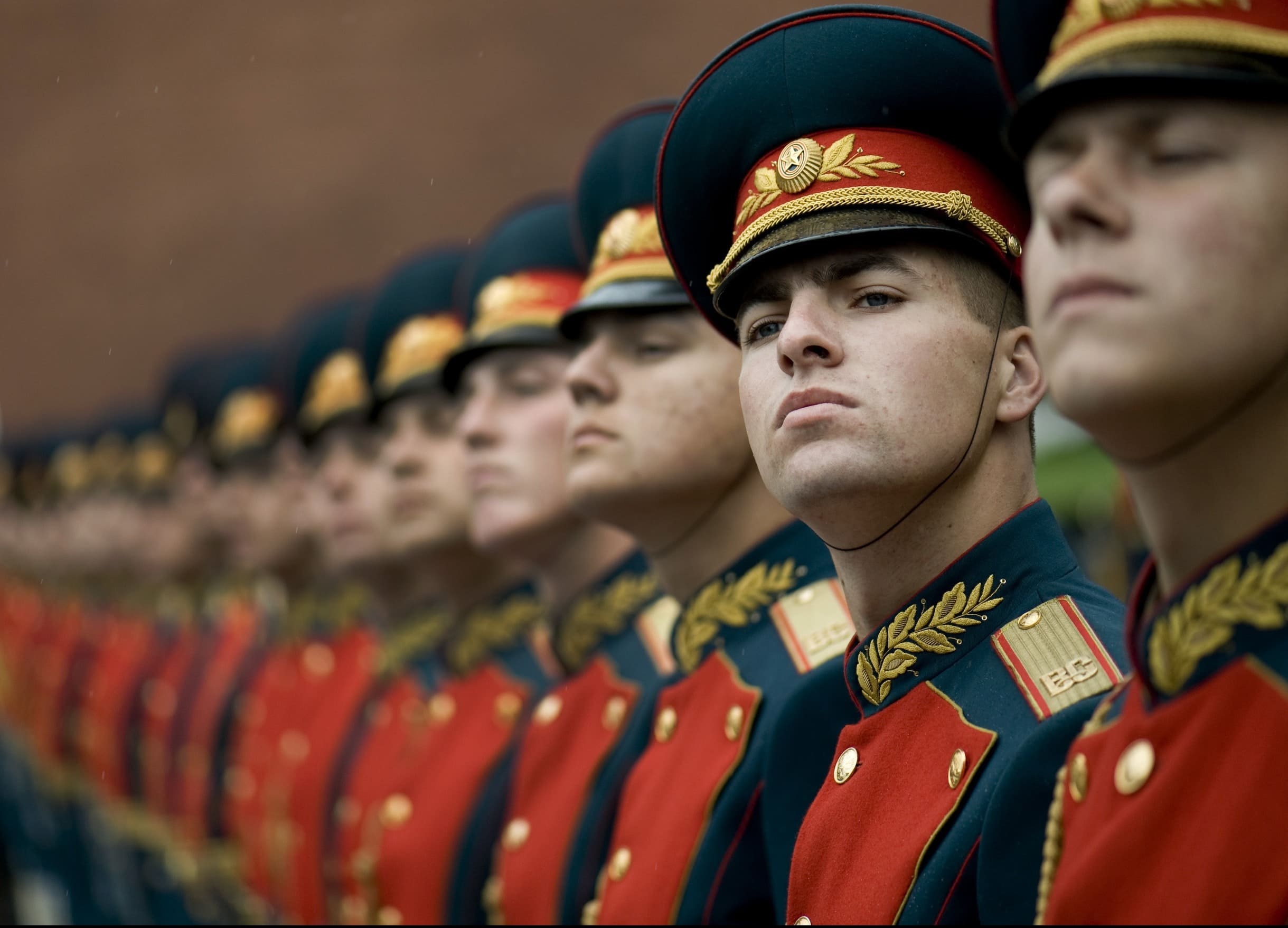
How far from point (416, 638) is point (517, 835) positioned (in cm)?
197

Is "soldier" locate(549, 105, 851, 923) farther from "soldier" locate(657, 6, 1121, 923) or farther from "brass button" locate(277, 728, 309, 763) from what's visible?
"brass button" locate(277, 728, 309, 763)

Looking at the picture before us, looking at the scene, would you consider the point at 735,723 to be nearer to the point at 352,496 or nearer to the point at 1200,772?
the point at 1200,772

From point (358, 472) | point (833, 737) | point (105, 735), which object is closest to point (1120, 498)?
point (358, 472)

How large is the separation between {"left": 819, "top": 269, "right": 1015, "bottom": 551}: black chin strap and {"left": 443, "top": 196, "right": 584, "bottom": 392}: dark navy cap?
187cm

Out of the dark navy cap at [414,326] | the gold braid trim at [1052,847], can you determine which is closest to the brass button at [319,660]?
the dark navy cap at [414,326]

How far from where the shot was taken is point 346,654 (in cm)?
721

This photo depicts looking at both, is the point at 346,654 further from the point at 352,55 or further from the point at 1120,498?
the point at 352,55

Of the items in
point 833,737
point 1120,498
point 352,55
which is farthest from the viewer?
point 352,55

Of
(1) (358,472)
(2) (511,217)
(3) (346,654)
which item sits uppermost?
(2) (511,217)

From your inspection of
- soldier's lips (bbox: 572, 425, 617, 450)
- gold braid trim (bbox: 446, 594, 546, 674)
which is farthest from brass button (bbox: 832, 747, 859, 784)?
gold braid trim (bbox: 446, 594, 546, 674)

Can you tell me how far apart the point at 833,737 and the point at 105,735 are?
27.0 ft

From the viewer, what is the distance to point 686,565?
3227 millimetres

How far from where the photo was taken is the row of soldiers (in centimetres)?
149

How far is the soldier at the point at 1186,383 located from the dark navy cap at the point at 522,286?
2.54m
